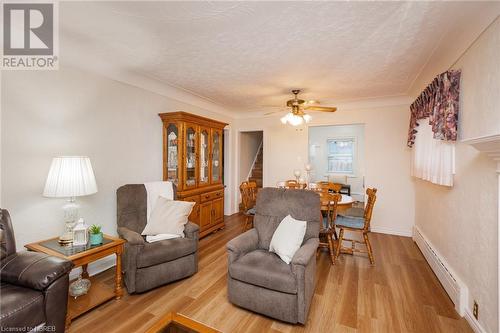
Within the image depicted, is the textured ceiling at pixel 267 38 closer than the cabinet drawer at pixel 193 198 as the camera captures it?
Yes

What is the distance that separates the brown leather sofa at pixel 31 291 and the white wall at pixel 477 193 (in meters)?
2.92

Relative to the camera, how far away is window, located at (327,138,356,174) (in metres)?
7.09

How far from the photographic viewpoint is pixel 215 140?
4.39 m

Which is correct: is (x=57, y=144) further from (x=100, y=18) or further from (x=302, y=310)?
(x=302, y=310)

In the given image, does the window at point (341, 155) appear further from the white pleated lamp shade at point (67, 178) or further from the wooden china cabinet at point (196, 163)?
the white pleated lamp shade at point (67, 178)

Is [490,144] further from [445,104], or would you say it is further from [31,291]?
[31,291]

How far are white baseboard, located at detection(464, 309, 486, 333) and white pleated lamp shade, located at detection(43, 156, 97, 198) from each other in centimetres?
338

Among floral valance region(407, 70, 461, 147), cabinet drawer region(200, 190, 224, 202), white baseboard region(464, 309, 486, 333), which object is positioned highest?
floral valance region(407, 70, 461, 147)

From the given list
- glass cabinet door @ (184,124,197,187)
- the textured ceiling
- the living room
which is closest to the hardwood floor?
the living room

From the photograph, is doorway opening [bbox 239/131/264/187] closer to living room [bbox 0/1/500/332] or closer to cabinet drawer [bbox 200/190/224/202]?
cabinet drawer [bbox 200/190/224/202]

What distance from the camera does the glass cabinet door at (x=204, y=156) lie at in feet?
13.1

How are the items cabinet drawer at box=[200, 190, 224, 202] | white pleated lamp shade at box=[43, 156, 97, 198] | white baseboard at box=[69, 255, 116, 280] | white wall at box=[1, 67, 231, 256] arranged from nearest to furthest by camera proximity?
1. white pleated lamp shade at box=[43, 156, 97, 198]
2. white wall at box=[1, 67, 231, 256]
3. white baseboard at box=[69, 255, 116, 280]
4. cabinet drawer at box=[200, 190, 224, 202]

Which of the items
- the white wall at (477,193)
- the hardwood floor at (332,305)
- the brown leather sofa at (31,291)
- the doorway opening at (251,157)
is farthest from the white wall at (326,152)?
the brown leather sofa at (31,291)

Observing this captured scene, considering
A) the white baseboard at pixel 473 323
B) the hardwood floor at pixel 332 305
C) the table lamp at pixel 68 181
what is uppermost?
the table lamp at pixel 68 181
